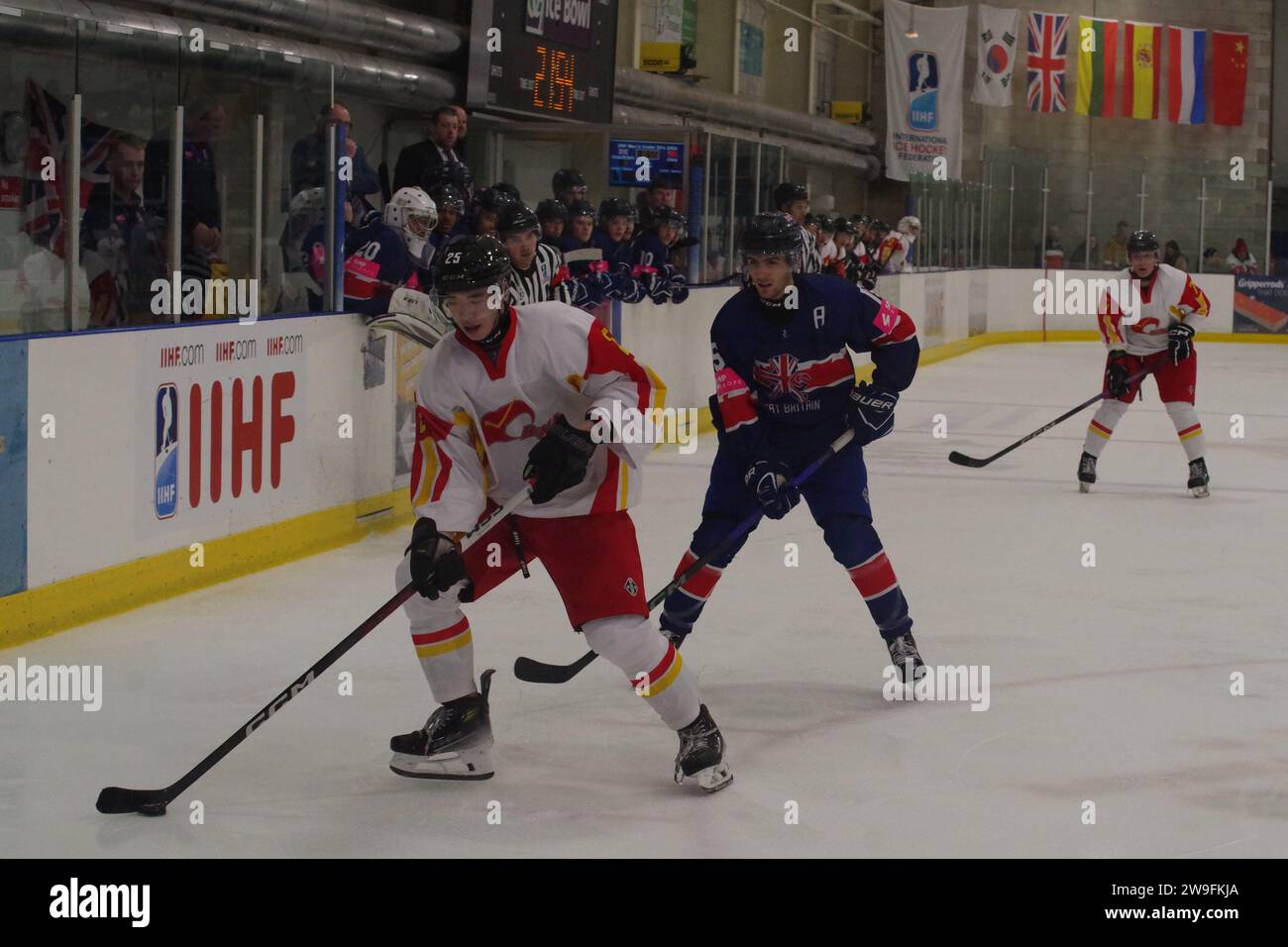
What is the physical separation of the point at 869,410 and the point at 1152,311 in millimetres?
4074

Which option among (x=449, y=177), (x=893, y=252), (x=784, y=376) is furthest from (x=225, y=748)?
(x=893, y=252)

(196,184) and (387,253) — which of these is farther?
(387,253)

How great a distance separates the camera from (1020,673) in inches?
181

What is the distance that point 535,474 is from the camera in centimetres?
329

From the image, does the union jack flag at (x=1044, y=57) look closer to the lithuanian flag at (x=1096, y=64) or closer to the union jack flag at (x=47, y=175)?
the lithuanian flag at (x=1096, y=64)

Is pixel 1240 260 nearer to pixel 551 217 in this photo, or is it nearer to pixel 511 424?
pixel 551 217

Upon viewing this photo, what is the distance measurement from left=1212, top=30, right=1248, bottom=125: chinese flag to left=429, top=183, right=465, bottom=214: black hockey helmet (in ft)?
58.9

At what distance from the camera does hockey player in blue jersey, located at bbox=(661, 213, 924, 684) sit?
4289 millimetres

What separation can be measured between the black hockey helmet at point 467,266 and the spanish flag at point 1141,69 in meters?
20.4

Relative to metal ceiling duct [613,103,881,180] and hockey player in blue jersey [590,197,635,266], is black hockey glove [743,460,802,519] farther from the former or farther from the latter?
metal ceiling duct [613,103,881,180]

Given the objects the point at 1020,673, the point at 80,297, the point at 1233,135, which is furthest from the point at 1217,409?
the point at 1233,135
